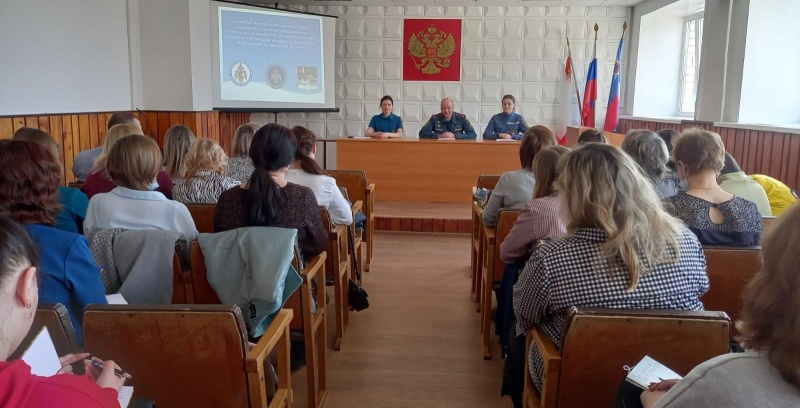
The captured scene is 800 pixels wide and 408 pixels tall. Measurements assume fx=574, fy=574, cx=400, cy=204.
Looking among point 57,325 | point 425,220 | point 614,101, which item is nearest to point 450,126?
point 425,220

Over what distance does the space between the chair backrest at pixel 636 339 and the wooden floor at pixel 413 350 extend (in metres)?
1.14

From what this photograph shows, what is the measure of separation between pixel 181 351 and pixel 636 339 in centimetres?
111

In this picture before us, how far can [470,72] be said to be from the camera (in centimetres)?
807

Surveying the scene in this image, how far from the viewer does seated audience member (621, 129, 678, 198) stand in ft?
8.98

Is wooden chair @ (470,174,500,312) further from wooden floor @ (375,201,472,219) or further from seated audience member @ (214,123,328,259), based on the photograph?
wooden floor @ (375,201,472,219)

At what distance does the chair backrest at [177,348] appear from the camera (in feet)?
4.51

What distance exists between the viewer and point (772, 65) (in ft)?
16.6

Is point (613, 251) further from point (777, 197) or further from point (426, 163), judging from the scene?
point (426, 163)

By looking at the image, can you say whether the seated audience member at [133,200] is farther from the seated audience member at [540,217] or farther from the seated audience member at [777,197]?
the seated audience member at [777,197]

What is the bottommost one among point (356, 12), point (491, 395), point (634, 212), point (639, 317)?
point (491, 395)

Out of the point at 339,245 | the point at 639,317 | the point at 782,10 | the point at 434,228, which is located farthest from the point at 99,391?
the point at 782,10

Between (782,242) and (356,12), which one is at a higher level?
(356,12)

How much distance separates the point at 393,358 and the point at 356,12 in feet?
20.3

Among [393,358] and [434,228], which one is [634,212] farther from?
[434,228]
